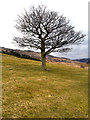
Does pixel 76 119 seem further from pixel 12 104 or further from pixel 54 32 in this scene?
pixel 54 32

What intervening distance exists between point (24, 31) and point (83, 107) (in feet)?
87.1

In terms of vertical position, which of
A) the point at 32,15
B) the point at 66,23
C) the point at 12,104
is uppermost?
the point at 32,15

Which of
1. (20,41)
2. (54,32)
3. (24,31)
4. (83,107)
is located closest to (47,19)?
(54,32)

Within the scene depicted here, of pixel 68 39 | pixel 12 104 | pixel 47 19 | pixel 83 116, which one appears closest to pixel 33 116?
pixel 12 104

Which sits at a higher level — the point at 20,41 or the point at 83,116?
the point at 20,41

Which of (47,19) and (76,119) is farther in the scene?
(47,19)

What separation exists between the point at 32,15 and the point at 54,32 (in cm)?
859

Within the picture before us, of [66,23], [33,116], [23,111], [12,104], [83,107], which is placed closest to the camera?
[33,116]

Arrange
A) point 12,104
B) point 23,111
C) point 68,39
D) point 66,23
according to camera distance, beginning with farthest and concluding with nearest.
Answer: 1. point 66,23
2. point 68,39
3. point 12,104
4. point 23,111

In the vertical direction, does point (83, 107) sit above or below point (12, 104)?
below

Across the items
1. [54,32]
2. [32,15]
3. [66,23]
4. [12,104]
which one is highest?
[32,15]

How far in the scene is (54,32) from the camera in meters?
26.5

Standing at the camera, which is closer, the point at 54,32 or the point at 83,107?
the point at 83,107

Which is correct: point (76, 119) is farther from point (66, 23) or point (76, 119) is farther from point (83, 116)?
point (66, 23)
